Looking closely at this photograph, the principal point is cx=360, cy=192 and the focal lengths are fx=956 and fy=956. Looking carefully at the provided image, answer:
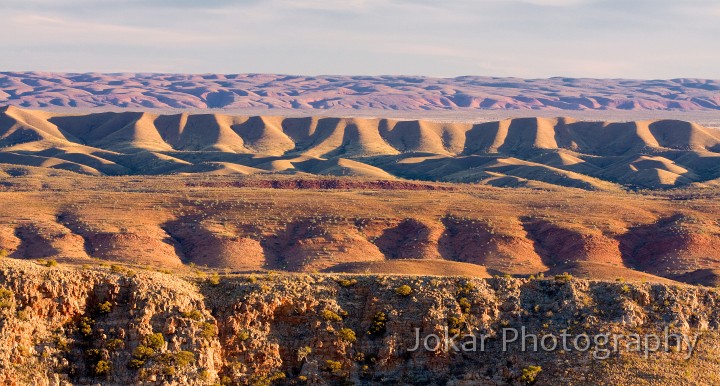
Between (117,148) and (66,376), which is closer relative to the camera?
(66,376)

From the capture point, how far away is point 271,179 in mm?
127125

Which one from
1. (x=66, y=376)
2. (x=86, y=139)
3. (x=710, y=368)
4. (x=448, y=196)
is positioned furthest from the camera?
(x=86, y=139)

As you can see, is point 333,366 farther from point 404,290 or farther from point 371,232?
point 371,232

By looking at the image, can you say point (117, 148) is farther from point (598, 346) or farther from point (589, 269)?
point (598, 346)

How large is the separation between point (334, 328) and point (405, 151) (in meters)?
151

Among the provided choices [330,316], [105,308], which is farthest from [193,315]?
[330,316]

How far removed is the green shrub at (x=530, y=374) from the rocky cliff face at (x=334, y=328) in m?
0.03

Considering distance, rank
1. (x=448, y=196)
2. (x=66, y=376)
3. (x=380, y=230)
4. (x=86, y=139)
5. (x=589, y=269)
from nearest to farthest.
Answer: (x=66, y=376) → (x=589, y=269) → (x=380, y=230) → (x=448, y=196) → (x=86, y=139)

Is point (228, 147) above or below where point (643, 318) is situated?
below

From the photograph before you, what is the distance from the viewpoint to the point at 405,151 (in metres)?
183

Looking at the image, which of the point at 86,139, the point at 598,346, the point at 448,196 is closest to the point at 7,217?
the point at 448,196

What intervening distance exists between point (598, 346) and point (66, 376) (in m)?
17.6

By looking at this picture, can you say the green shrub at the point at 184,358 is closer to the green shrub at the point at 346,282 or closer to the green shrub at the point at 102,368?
the green shrub at the point at 102,368

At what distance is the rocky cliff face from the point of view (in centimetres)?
3069
